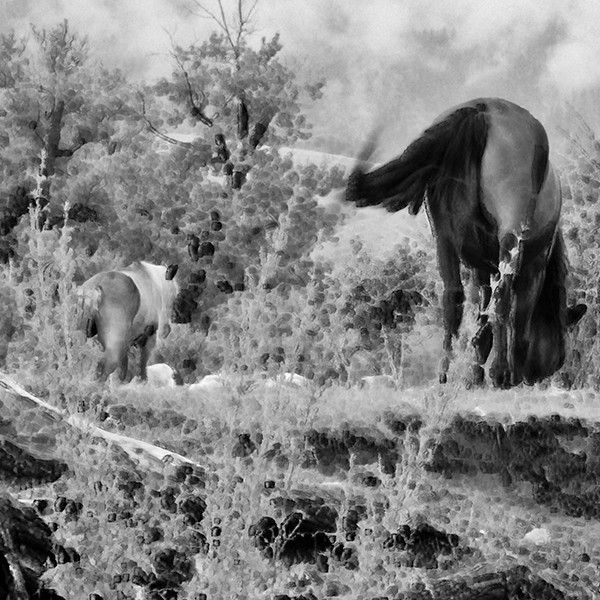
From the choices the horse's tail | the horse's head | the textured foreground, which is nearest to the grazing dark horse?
the horse's tail

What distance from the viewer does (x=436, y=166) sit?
20.0ft

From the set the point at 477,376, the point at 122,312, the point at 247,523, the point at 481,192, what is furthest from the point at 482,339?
the point at 247,523

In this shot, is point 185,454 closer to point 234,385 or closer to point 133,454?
point 133,454

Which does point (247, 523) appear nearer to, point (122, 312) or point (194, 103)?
point (122, 312)

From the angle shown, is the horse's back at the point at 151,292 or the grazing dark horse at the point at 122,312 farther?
the horse's back at the point at 151,292

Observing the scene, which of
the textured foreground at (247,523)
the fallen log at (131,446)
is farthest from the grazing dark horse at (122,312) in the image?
the fallen log at (131,446)

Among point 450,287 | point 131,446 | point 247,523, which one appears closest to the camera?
point 247,523

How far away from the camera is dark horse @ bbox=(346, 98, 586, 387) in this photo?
6012 millimetres

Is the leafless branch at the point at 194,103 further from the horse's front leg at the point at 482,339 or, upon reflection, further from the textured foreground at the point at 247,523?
the textured foreground at the point at 247,523

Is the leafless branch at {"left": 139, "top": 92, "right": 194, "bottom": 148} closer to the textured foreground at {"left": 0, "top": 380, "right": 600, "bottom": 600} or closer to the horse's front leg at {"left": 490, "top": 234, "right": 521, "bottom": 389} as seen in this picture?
the horse's front leg at {"left": 490, "top": 234, "right": 521, "bottom": 389}

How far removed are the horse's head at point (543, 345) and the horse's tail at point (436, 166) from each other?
1160 millimetres

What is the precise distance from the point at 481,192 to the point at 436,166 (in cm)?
31

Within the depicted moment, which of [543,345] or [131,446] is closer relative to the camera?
[131,446]

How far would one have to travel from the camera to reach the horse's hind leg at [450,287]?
6.21m
